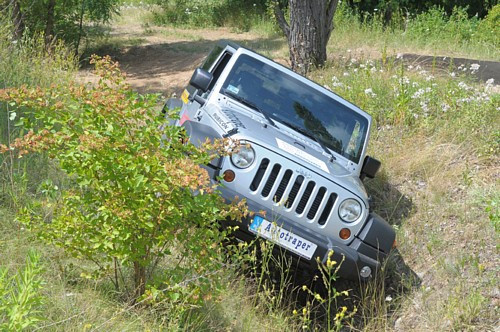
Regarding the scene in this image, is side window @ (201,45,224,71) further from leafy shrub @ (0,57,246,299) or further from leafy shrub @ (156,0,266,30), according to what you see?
leafy shrub @ (156,0,266,30)

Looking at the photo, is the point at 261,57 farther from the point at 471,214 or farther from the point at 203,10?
the point at 203,10

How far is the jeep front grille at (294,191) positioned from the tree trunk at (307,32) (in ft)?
22.3

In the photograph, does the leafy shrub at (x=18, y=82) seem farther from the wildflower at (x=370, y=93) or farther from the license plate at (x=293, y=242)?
the wildflower at (x=370, y=93)

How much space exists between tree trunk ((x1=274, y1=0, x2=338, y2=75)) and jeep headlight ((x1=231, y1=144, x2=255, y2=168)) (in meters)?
6.88

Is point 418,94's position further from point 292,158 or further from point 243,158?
point 243,158

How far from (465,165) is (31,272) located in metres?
5.77

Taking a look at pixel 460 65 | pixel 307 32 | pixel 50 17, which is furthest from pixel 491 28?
pixel 50 17

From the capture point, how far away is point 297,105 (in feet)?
21.7

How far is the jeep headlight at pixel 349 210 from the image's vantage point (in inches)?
221

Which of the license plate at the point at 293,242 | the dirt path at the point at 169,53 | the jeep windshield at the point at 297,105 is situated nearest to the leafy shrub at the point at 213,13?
the dirt path at the point at 169,53

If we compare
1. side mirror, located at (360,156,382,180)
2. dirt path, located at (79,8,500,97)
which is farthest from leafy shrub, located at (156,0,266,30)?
side mirror, located at (360,156,382,180)

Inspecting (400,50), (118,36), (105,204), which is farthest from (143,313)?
(118,36)

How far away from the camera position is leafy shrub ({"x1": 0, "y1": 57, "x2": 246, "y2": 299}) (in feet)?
12.6

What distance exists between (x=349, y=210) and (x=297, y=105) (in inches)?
54.7
